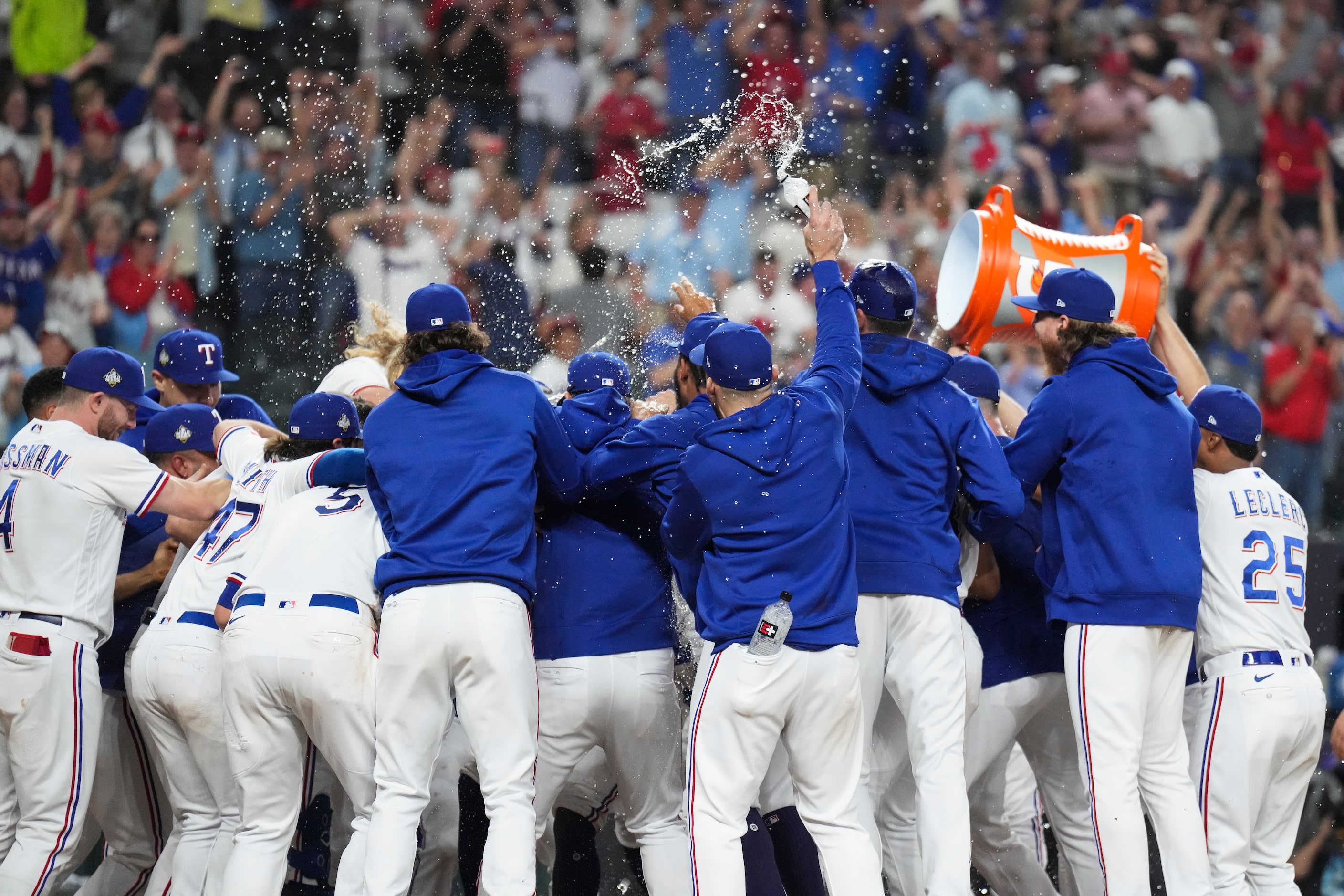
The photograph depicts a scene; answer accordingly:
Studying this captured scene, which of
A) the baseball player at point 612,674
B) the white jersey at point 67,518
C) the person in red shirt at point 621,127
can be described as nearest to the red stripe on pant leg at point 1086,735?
the baseball player at point 612,674

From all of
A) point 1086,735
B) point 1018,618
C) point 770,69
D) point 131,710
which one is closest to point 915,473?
point 1018,618

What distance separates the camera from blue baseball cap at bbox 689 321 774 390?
4.43 m

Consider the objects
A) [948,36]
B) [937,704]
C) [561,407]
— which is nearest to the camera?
[937,704]

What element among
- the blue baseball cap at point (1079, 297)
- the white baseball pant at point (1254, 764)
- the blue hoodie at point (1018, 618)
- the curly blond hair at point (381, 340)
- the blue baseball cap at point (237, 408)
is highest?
the blue baseball cap at point (1079, 297)

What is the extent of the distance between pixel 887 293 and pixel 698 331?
672 mm

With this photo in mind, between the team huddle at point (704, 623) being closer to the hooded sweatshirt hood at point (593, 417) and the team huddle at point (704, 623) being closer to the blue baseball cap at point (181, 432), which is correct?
the hooded sweatshirt hood at point (593, 417)

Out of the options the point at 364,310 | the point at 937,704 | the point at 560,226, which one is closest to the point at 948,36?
the point at 560,226

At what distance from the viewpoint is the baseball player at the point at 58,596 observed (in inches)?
201

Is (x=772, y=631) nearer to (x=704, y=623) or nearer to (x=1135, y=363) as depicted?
(x=704, y=623)

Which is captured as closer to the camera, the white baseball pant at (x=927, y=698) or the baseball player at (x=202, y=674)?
the white baseball pant at (x=927, y=698)

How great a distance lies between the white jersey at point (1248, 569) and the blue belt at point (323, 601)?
9.67 feet

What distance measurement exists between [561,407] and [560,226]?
16.6 feet

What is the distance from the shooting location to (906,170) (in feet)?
35.5

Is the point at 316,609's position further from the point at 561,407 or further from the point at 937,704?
the point at 937,704
